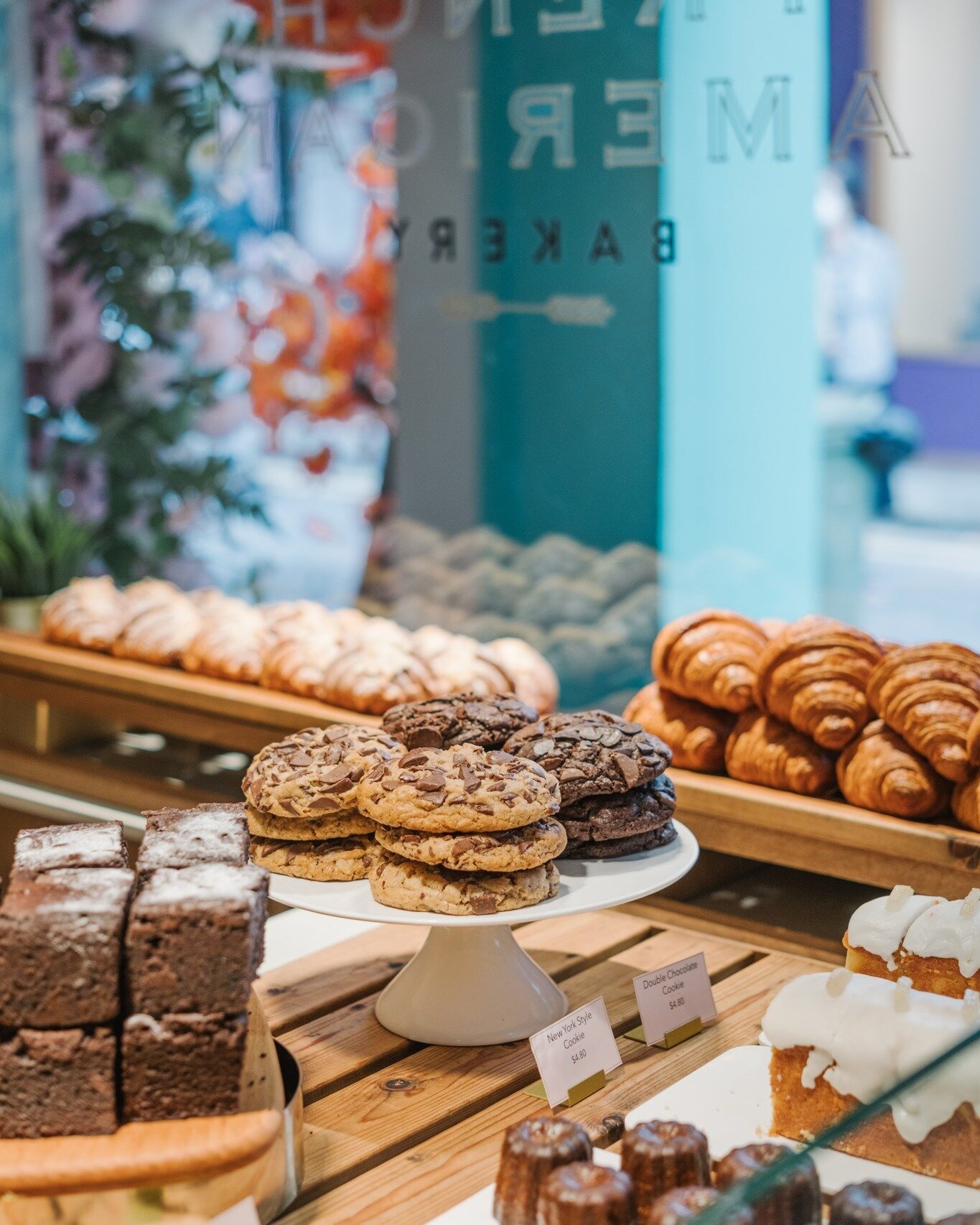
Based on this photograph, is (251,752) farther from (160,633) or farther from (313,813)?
(313,813)

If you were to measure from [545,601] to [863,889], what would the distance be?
126 cm

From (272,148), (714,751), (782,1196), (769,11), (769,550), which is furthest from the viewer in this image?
(272,148)

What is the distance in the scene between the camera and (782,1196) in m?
0.97

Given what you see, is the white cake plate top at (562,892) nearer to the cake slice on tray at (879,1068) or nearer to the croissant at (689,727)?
the cake slice on tray at (879,1068)

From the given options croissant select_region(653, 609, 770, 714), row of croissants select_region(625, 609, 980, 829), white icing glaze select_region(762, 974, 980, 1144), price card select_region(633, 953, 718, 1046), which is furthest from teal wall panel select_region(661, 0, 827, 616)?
white icing glaze select_region(762, 974, 980, 1144)

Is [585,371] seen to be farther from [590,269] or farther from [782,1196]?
[782,1196]

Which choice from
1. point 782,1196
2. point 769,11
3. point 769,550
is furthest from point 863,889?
point 769,11

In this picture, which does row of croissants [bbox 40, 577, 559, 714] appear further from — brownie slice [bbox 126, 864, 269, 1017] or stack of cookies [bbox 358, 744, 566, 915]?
brownie slice [bbox 126, 864, 269, 1017]

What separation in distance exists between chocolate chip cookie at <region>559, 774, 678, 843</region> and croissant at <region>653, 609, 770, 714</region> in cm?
50

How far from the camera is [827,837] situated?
199 centimetres

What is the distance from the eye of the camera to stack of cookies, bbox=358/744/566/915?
1.44 meters

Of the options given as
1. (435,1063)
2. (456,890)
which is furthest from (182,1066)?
(435,1063)

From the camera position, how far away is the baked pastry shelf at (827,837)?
1.90 meters

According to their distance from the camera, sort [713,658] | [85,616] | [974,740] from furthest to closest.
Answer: [85,616], [713,658], [974,740]
